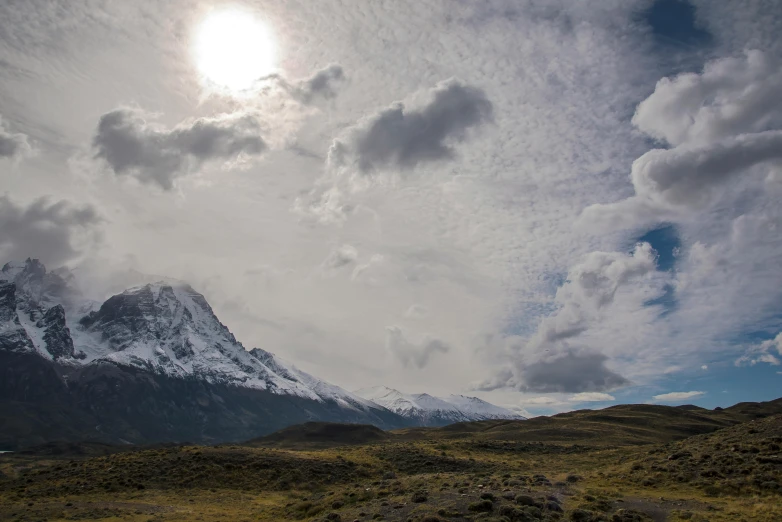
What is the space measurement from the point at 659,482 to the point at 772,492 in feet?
30.5

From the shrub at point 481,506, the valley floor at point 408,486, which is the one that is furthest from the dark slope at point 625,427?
the shrub at point 481,506

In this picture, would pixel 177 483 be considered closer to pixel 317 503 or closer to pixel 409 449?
pixel 317 503

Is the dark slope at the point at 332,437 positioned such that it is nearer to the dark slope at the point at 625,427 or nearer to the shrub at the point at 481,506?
the dark slope at the point at 625,427

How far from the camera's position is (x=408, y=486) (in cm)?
4738

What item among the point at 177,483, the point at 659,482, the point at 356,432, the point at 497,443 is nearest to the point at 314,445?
the point at 356,432

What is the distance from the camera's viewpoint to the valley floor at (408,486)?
33188 mm

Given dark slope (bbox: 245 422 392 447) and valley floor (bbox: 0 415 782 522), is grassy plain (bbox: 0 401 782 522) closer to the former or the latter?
valley floor (bbox: 0 415 782 522)

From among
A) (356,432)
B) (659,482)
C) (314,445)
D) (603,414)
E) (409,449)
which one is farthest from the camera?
(356,432)

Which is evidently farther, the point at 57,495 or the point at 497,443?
the point at 497,443

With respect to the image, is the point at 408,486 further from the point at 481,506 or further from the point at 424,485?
the point at 481,506

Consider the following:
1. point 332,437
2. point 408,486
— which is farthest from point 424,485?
point 332,437

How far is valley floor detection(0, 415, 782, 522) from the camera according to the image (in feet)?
109

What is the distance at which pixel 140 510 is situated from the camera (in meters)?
45.6

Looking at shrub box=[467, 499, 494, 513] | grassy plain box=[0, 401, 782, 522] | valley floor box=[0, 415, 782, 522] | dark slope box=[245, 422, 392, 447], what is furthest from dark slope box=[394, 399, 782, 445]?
shrub box=[467, 499, 494, 513]
